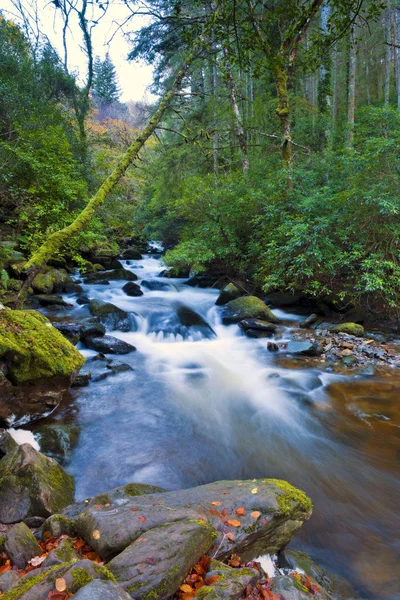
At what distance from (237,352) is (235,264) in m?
4.53

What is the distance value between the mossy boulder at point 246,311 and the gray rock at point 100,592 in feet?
27.5

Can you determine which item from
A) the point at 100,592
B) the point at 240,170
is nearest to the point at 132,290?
the point at 240,170

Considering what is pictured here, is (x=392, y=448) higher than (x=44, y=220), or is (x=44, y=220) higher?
(x=44, y=220)

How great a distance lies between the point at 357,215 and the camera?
793 centimetres

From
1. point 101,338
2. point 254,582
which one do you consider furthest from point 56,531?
point 101,338

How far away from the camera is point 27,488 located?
2805 mm

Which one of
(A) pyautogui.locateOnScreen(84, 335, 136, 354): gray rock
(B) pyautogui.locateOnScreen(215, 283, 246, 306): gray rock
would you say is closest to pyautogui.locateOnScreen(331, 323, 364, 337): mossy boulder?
(B) pyautogui.locateOnScreen(215, 283, 246, 306): gray rock

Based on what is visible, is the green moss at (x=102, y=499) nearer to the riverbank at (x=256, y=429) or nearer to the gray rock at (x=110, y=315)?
the riverbank at (x=256, y=429)

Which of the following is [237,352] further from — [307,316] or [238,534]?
[238,534]

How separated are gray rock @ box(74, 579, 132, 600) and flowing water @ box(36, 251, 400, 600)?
221 centimetres

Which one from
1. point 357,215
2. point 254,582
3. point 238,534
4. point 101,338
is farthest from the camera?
point 357,215

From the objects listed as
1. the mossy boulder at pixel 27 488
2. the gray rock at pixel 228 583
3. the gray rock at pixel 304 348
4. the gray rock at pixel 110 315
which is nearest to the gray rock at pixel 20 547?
the mossy boulder at pixel 27 488

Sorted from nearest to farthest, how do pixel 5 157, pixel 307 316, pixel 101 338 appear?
pixel 101 338 < pixel 5 157 < pixel 307 316

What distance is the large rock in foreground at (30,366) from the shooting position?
406 centimetres
